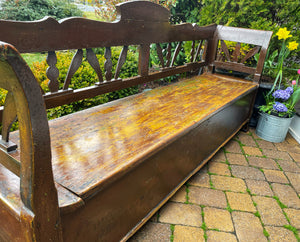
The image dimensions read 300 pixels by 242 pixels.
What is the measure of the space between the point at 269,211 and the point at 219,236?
0.54 meters

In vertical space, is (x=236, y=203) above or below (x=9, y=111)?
below

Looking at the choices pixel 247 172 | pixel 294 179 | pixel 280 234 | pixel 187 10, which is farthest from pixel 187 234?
pixel 187 10

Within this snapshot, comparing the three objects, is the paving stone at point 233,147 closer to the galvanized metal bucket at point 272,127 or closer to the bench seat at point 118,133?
the galvanized metal bucket at point 272,127

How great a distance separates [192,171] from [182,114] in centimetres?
52

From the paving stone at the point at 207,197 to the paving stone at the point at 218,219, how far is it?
0.06 meters

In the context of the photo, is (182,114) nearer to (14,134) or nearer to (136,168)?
(136,168)

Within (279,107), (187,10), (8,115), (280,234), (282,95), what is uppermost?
(187,10)

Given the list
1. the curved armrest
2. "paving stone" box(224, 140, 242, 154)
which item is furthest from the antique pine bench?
"paving stone" box(224, 140, 242, 154)

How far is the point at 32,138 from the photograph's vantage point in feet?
2.44

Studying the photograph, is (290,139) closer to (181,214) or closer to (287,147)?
(287,147)

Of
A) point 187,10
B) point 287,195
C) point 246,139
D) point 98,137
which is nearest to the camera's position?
point 98,137

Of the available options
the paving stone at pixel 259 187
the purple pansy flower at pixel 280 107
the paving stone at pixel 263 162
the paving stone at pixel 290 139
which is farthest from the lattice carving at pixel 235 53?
the paving stone at pixel 259 187

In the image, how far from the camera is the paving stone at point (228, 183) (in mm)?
2207

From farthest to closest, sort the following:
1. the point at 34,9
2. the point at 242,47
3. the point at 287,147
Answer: the point at 34,9
the point at 242,47
the point at 287,147
